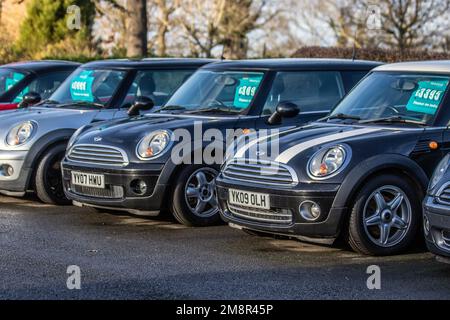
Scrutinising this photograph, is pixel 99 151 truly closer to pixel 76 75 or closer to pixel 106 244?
pixel 106 244

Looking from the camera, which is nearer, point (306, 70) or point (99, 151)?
point (99, 151)

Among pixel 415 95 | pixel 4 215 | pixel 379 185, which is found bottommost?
pixel 4 215

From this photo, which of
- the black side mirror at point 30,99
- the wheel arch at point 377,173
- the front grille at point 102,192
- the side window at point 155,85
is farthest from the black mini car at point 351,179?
the black side mirror at point 30,99

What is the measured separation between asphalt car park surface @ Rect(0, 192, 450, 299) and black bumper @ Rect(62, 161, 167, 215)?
215 mm

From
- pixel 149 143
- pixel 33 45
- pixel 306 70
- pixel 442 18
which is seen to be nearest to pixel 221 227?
pixel 149 143

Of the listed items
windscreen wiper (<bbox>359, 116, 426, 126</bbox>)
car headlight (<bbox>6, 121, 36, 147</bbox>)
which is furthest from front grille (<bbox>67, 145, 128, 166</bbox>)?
windscreen wiper (<bbox>359, 116, 426, 126</bbox>)

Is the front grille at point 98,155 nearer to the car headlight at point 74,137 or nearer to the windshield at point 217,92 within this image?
the car headlight at point 74,137

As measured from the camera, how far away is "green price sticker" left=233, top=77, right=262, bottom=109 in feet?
33.2

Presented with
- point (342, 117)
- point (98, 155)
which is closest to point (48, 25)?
point (98, 155)

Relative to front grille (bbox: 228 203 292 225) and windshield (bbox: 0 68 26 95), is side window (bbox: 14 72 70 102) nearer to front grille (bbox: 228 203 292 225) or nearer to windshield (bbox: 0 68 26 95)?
windshield (bbox: 0 68 26 95)

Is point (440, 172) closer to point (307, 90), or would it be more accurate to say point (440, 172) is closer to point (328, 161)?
point (328, 161)

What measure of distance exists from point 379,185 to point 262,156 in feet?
3.31

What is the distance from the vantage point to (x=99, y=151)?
9.74 metres

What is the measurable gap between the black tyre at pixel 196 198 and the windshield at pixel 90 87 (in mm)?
2531
